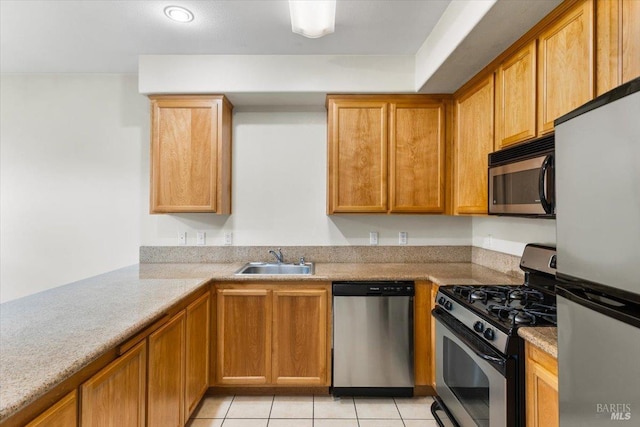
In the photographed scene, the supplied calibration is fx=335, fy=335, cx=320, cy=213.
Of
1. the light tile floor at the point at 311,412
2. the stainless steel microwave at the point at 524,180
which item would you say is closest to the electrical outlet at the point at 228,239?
the light tile floor at the point at 311,412

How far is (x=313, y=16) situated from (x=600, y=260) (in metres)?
1.80

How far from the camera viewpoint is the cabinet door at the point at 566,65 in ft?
4.63

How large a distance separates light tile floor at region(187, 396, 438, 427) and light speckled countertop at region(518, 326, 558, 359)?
1.22m

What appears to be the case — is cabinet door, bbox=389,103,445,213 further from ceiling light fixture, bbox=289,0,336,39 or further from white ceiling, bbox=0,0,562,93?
ceiling light fixture, bbox=289,0,336,39

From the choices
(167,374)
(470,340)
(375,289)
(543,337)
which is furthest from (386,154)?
(167,374)

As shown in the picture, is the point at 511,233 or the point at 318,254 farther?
the point at 318,254

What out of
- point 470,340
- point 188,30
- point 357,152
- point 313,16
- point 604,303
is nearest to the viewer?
point 604,303

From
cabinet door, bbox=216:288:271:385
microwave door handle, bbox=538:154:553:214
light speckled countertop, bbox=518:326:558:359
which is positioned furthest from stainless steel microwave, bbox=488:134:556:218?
cabinet door, bbox=216:288:271:385

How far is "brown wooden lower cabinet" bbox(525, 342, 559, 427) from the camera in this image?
48.7 inches

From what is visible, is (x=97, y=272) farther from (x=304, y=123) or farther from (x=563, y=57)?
(x=563, y=57)

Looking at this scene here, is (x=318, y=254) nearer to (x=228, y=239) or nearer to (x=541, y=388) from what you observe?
(x=228, y=239)

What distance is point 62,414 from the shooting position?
1.04 meters

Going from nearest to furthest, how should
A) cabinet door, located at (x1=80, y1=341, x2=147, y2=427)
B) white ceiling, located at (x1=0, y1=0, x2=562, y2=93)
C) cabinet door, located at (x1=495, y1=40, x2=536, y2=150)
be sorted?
cabinet door, located at (x1=80, y1=341, x2=147, y2=427)
cabinet door, located at (x1=495, y1=40, x2=536, y2=150)
white ceiling, located at (x1=0, y1=0, x2=562, y2=93)

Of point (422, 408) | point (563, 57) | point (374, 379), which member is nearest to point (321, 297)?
point (374, 379)
